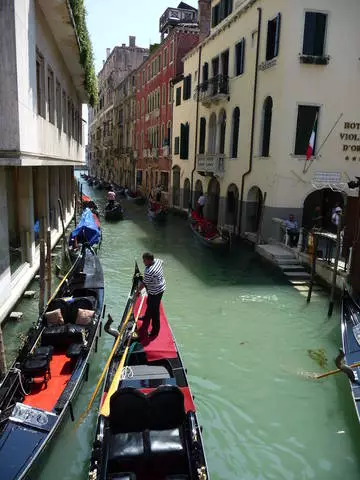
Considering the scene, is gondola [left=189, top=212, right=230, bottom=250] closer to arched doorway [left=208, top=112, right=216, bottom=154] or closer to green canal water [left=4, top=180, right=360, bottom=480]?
green canal water [left=4, top=180, right=360, bottom=480]

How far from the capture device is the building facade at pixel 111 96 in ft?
142

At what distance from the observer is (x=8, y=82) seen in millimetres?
5723

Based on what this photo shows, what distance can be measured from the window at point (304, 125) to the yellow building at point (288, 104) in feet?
0.09

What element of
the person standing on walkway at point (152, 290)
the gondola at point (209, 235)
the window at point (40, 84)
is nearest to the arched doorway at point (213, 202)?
the gondola at point (209, 235)

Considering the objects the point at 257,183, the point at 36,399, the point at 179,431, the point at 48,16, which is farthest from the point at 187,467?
the point at 257,183

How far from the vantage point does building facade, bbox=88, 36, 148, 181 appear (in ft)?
142

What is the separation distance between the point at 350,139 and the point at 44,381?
1104cm

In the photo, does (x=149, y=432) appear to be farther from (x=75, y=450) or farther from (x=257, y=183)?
(x=257, y=183)

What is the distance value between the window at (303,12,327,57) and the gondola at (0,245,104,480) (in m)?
9.35

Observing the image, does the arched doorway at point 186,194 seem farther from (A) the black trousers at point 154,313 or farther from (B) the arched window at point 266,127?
(A) the black trousers at point 154,313

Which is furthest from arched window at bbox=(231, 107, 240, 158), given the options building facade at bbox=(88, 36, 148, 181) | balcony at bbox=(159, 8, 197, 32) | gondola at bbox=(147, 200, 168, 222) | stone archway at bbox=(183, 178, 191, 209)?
building facade at bbox=(88, 36, 148, 181)

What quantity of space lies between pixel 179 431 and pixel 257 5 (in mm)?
13316

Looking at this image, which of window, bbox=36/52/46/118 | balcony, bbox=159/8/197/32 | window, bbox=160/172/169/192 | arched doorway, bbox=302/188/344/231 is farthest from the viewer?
balcony, bbox=159/8/197/32

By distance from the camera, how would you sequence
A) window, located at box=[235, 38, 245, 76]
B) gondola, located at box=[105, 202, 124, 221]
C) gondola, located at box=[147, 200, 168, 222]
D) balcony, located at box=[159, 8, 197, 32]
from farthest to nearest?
balcony, located at box=[159, 8, 197, 32] → gondola, located at box=[105, 202, 124, 221] → gondola, located at box=[147, 200, 168, 222] → window, located at box=[235, 38, 245, 76]
